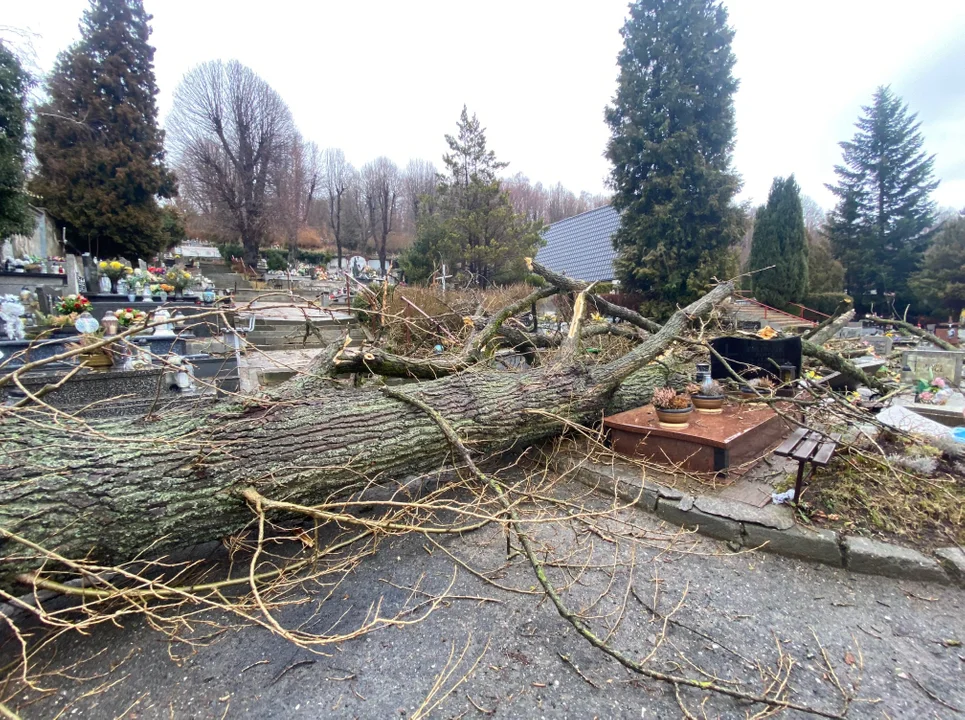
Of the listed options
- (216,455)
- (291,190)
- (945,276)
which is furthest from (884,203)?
(291,190)

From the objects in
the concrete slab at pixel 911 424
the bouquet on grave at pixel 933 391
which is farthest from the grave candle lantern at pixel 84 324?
the bouquet on grave at pixel 933 391

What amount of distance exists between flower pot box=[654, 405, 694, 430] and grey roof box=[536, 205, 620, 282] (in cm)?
1315

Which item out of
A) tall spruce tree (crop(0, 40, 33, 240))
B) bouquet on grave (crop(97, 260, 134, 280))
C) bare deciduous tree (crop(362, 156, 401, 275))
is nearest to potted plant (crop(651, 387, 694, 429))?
bouquet on grave (crop(97, 260, 134, 280))

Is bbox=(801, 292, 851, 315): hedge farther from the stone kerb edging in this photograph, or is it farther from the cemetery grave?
the stone kerb edging

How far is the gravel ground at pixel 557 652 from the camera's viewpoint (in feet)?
5.48

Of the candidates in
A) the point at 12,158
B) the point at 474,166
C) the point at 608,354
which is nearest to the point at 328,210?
the point at 474,166

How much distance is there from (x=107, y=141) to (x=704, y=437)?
800 inches

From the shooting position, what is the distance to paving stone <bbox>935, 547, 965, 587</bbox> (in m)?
2.23

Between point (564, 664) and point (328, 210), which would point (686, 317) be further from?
point (328, 210)

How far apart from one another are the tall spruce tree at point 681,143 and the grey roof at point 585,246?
145 inches

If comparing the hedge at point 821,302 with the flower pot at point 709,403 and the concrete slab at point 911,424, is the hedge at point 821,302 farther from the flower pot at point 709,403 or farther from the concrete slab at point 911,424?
the flower pot at point 709,403

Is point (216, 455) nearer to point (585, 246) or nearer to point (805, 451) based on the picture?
point (805, 451)

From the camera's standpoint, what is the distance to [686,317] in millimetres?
4859

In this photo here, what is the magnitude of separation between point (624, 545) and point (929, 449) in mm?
2243
